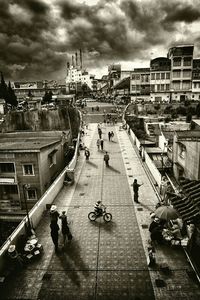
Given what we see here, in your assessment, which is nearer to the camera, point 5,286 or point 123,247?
point 5,286

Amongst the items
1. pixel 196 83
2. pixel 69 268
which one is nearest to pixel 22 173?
pixel 69 268

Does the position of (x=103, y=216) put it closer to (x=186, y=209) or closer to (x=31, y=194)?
(x=186, y=209)

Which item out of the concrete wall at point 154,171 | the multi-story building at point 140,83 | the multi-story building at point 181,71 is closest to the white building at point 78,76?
the multi-story building at point 140,83

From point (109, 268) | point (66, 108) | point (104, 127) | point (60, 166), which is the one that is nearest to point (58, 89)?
point (66, 108)

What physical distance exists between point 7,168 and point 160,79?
5541 cm

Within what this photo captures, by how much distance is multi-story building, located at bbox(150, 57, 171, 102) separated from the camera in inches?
2569

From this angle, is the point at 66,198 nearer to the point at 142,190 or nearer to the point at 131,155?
the point at 142,190

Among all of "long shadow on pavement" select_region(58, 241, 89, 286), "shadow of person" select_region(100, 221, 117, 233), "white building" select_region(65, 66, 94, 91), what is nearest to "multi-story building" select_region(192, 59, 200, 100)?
"shadow of person" select_region(100, 221, 117, 233)

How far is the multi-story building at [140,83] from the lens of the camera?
69.0 m

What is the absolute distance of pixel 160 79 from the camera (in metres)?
65.6

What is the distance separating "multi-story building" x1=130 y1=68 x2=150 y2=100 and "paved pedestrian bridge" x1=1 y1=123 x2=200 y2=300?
58.7 metres

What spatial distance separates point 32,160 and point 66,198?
8.50m

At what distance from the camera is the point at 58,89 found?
112438 mm

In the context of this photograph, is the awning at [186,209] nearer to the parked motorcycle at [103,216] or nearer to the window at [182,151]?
the parked motorcycle at [103,216]
